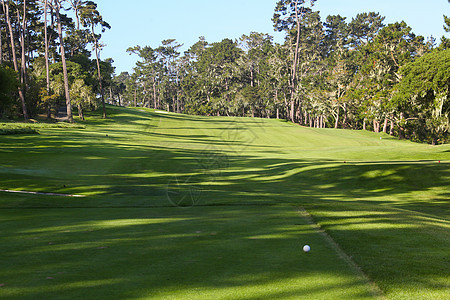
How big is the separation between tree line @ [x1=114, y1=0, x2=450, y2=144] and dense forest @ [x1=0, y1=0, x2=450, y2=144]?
0.74ft

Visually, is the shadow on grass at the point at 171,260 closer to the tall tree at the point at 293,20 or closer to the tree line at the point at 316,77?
the tree line at the point at 316,77

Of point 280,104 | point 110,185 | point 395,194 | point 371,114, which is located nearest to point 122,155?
point 110,185

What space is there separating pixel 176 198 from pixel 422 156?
2256 cm

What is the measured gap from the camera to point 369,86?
73250 millimetres

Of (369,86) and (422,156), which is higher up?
(369,86)

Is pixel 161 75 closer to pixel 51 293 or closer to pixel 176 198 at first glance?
pixel 176 198

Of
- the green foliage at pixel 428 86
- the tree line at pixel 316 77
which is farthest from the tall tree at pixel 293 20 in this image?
the green foliage at pixel 428 86

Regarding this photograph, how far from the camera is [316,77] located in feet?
311

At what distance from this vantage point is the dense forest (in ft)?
136

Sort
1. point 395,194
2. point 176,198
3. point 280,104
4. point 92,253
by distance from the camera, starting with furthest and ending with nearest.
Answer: point 280,104 < point 395,194 < point 176,198 < point 92,253

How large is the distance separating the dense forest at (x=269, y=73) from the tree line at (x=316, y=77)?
0.22 meters

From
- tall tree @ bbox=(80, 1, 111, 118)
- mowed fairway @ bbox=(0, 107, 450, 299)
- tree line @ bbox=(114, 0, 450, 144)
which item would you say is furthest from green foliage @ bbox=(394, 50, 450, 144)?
tall tree @ bbox=(80, 1, 111, 118)

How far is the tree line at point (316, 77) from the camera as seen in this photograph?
4616 centimetres

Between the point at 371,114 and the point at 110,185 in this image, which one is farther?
the point at 371,114
